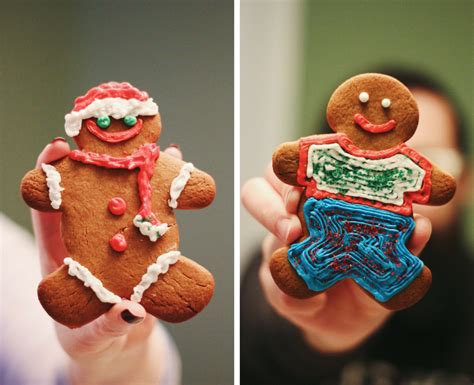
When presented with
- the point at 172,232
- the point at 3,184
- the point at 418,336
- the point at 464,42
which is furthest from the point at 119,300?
the point at 464,42

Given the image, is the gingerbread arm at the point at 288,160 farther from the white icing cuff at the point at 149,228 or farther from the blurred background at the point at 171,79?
the blurred background at the point at 171,79

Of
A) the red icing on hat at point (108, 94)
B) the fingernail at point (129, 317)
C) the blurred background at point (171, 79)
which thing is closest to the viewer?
the fingernail at point (129, 317)

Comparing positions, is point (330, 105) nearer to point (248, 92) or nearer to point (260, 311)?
point (248, 92)

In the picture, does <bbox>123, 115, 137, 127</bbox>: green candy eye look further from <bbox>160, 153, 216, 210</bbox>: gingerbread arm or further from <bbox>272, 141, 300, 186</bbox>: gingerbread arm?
<bbox>272, 141, 300, 186</bbox>: gingerbread arm

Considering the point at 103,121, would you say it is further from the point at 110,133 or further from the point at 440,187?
the point at 440,187

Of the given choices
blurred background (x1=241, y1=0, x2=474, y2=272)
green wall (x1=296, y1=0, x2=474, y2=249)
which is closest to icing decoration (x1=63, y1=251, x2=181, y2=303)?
blurred background (x1=241, y1=0, x2=474, y2=272)

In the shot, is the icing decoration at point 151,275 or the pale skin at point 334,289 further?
the pale skin at point 334,289

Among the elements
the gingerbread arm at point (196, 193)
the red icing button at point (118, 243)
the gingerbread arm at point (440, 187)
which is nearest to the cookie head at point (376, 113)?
the gingerbread arm at point (440, 187)
